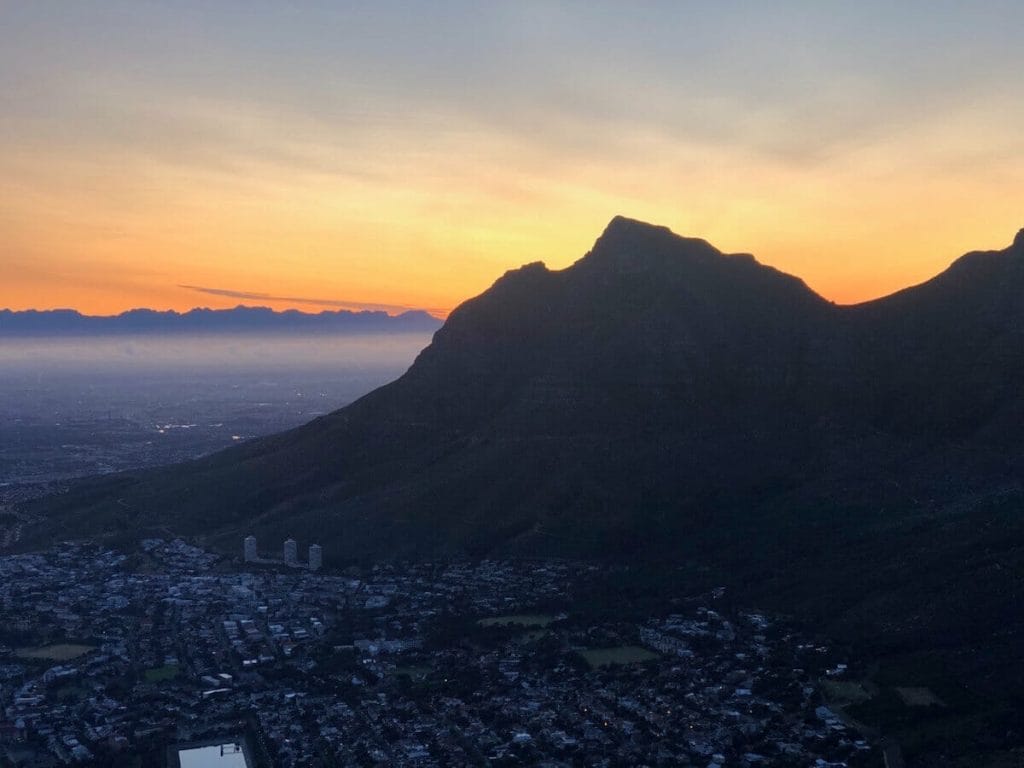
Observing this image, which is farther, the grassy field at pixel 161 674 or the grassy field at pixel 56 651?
the grassy field at pixel 56 651

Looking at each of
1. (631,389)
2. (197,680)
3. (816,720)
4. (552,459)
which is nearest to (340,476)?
(552,459)

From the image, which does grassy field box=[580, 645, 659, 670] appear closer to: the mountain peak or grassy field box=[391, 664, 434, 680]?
grassy field box=[391, 664, 434, 680]

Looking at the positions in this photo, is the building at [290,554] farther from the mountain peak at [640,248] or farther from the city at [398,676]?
the mountain peak at [640,248]

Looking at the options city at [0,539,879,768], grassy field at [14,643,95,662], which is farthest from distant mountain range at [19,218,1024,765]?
grassy field at [14,643,95,662]

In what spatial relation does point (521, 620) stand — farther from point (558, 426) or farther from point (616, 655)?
point (558, 426)

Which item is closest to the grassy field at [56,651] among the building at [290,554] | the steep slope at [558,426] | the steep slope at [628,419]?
the building at [290,554]

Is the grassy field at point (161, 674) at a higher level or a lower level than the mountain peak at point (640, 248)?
lower

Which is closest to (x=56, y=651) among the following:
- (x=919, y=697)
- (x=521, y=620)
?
(x=521, y=620)

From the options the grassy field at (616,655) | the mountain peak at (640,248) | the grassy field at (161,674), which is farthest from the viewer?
the mountain peak at (640,248)
